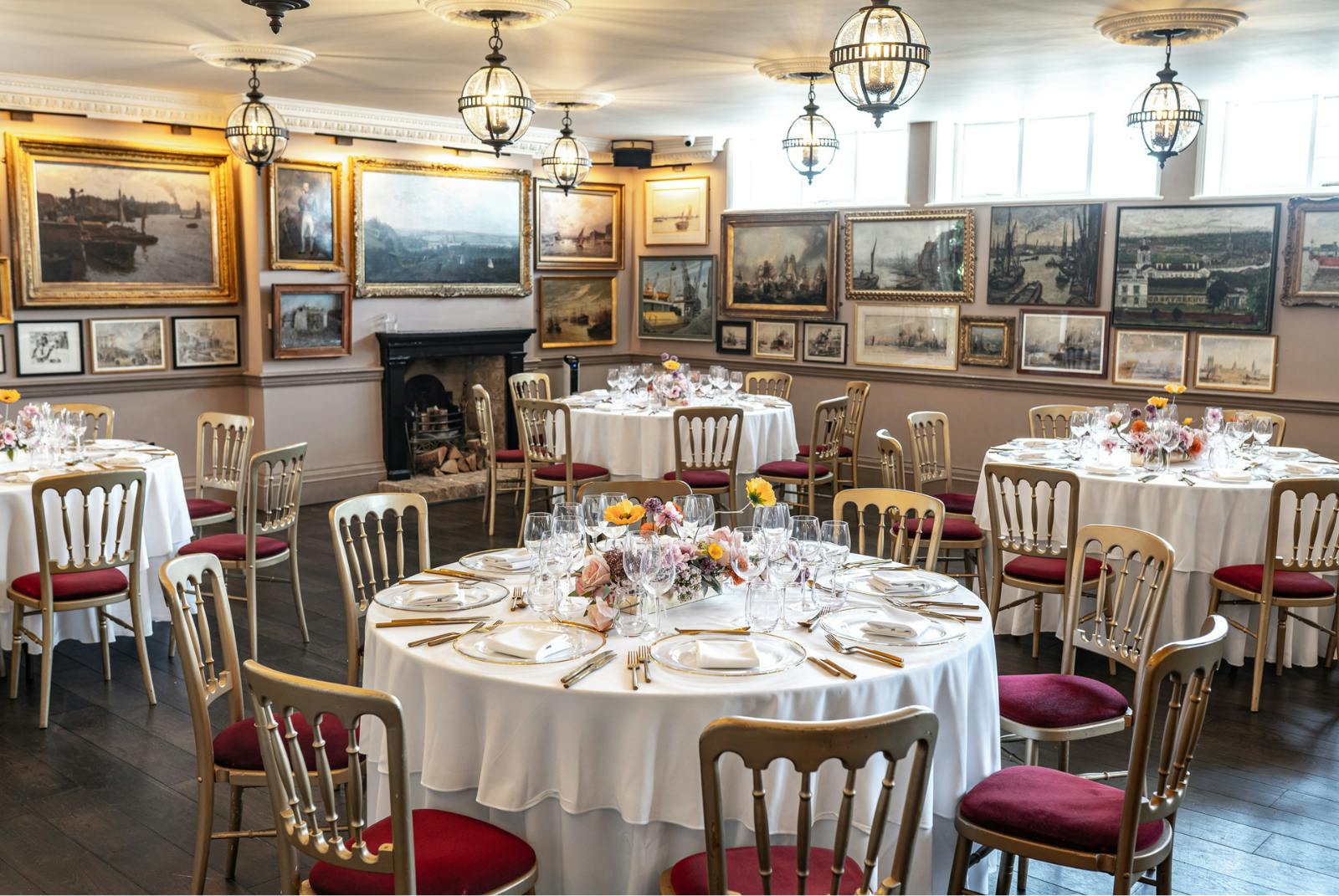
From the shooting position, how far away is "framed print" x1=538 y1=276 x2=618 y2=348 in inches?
439

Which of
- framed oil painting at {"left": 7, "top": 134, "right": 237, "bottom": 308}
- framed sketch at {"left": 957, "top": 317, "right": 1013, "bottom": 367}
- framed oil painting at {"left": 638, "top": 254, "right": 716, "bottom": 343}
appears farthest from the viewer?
framed oil painting at {"left": 638, "top": 254, "right": 716, "bottom": 343}

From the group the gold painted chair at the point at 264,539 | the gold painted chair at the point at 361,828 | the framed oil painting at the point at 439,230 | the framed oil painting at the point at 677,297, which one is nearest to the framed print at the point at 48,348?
the framed oil painting at the point at 439,230

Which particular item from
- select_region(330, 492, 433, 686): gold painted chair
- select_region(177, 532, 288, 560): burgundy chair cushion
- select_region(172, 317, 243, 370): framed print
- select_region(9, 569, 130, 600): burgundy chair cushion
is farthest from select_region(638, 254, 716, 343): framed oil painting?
select_region(330, 492, 433, 686): gold painted chair

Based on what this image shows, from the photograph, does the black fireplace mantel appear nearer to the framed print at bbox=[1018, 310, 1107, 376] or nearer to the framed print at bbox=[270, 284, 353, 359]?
the framed print at bbox=[270, 284, 353, 359]

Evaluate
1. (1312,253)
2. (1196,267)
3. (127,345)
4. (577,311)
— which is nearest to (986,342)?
(1196,267)

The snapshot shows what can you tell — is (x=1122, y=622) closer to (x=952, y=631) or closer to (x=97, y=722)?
(x=952, y=631)

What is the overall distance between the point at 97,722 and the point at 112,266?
15.2ft

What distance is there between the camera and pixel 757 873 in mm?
2568

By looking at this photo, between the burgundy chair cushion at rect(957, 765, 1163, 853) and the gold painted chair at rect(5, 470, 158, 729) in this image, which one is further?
the gold painted chair at rect(5, 470, 158, 729)

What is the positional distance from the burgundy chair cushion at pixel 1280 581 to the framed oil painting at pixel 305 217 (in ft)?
22.6

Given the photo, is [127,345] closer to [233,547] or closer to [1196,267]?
[233,547]

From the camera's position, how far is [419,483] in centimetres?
995

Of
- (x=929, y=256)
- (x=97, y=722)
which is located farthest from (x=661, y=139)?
(x=97, y=722)

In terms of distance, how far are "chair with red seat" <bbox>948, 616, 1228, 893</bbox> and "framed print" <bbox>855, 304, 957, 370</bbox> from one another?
6.98 metres
